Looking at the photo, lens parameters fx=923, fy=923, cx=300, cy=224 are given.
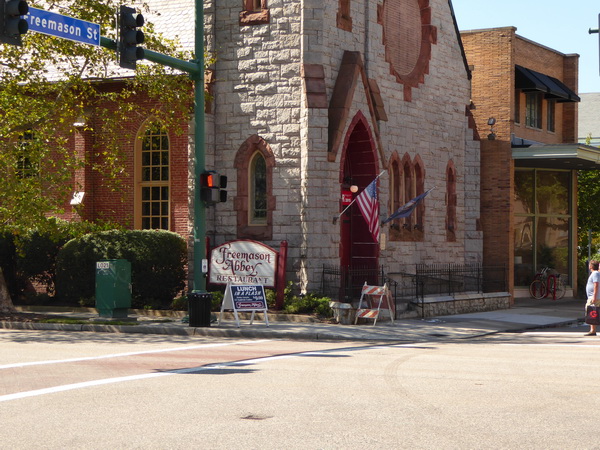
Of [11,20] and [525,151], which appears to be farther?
[525,151]

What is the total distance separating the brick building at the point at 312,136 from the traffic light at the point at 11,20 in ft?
32.4

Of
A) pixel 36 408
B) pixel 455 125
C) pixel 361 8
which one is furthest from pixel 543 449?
pixel 455 125

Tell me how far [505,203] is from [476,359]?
15.6m

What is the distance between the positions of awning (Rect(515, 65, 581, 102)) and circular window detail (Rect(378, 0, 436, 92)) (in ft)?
15.0

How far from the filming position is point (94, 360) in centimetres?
1399

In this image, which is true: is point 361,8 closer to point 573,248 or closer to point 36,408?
point 573,248

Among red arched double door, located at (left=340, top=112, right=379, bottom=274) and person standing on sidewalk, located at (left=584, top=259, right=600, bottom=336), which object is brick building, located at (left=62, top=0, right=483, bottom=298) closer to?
red arched double door, located at (left=340, top=112, right=379, bottom=274)

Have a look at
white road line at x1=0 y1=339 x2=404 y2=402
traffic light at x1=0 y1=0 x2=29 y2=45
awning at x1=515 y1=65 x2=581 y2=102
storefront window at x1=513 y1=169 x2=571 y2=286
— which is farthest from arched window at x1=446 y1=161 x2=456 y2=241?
traffic light at x1=0 y1=0 x2=29 y2=45

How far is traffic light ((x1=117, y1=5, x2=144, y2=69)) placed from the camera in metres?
16.4

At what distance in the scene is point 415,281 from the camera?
26.2 m

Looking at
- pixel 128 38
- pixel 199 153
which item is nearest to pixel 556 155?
pixel 199 153

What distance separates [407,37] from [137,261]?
10.3m

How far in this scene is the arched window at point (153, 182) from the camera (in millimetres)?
26062

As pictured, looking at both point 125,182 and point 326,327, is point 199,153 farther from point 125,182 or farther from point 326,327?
point 125,182
